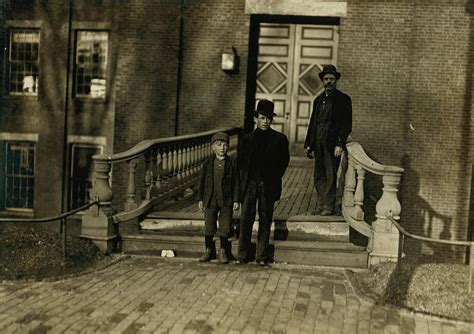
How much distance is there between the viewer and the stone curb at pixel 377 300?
243 inches

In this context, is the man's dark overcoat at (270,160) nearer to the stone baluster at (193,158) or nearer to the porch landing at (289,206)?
the porch landing at (289,206)

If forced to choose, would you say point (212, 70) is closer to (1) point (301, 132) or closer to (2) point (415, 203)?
(1) point (301, 132)

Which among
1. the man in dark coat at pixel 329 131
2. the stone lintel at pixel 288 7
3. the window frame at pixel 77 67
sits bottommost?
the man in dark coat at pixel 329 131

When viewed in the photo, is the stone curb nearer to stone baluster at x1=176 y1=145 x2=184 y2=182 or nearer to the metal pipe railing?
the metal pipe railing

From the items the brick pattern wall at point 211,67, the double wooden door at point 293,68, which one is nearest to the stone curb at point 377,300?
the brick pattern wall at point 211,67

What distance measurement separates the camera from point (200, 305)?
249 inches

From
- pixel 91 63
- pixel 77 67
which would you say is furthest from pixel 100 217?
pixel 77 67

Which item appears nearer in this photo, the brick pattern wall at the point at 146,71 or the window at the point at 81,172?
the brick pattern wall at the point at 146,71

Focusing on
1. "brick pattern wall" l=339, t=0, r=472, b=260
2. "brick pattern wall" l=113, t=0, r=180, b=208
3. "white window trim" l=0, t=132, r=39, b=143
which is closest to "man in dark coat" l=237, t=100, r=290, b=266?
"brick pattern wall" l=339, t=0, r=472, b=260

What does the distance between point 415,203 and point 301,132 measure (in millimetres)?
3332

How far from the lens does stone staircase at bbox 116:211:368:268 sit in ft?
27.6

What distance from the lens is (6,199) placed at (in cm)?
1788

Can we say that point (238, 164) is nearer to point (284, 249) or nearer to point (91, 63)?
point (284, 249)

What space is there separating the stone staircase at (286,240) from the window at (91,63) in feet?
28.9
